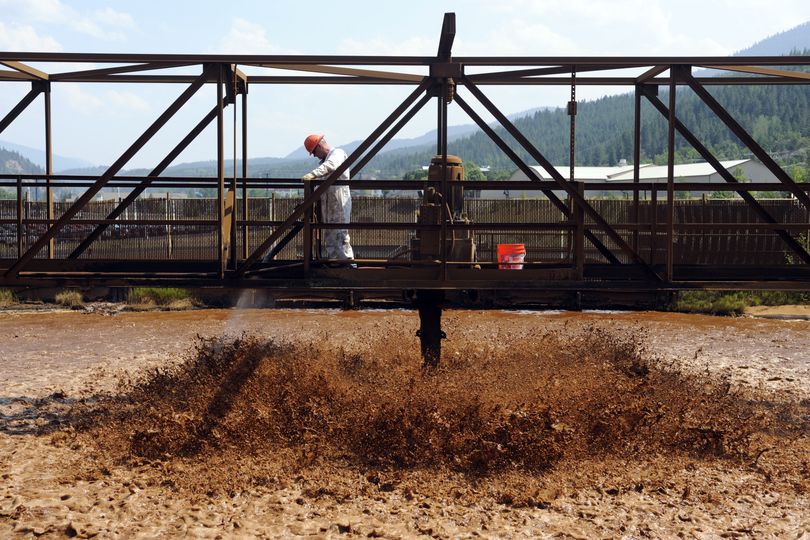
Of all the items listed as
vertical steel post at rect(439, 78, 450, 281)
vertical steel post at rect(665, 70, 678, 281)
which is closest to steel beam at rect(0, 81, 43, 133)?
vertical steel post at rect(439, 78, 450, 281)

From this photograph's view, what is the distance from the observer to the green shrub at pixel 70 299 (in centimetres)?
2603

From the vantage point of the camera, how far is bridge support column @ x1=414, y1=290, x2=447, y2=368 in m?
12.2

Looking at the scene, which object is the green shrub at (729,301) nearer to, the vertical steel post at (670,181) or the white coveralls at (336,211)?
the vertical steel post at (670,181)

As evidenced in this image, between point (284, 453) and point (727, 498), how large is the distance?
180 inches

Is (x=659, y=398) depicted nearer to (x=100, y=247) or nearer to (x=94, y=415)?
(x=94, y=415)

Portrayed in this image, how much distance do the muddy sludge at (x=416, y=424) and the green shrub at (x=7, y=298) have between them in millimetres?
14701

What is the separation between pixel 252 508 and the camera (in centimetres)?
849

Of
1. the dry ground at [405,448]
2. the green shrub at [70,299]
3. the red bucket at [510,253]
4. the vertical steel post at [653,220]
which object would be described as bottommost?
the dry ground at [405,448]

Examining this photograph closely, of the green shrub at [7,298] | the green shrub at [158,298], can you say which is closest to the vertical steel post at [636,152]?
the green shrub at [158,298]

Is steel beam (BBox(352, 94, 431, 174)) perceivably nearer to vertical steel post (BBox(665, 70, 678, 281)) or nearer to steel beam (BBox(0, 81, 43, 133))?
vertical steel post (BBox(665, 70, 678, 281))

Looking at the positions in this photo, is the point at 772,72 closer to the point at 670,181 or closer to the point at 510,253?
the point at 670,181

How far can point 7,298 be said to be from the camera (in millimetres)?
26266

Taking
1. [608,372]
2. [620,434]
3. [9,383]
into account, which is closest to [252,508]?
[620,434]

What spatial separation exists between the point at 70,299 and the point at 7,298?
1828 mm
